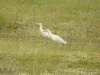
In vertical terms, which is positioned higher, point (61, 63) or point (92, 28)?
point (92, 28)

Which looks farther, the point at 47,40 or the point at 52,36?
the point at 47,40

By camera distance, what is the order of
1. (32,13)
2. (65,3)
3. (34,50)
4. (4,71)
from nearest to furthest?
(4,71) → (34,50) → (32,13) → (65,3)

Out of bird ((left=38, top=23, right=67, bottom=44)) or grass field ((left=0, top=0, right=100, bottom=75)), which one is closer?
grass field ((left=0, top=0, right=100, bottom=75))

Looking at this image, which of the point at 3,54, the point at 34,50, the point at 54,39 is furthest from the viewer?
the point at 54,39

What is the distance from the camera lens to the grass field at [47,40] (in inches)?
213

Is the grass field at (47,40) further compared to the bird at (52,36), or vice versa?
the bird at (52,36)

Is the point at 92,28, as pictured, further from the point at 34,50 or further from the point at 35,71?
the point at 35,71

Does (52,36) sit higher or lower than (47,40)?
higher

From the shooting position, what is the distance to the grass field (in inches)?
213

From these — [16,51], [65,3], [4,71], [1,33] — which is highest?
[65,3]

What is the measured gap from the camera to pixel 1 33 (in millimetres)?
8773

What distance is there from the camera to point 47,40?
27.1ft

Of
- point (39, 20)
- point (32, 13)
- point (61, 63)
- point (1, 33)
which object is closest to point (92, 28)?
point (39, 20)

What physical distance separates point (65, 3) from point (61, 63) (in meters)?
7.45
